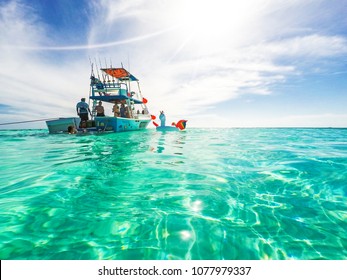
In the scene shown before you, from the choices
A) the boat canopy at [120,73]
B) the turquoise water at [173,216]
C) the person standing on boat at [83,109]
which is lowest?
the turquoise water at [173,216]

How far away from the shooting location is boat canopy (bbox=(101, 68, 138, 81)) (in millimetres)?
24094

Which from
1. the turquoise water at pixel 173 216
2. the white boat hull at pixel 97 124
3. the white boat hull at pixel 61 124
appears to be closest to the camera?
the turquoise water at pixel 173 216

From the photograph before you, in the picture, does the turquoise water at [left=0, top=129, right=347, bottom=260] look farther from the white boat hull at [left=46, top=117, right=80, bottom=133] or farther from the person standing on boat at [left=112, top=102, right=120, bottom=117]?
the person standing on boat at [left=112, top=102, right=120, bottom=117]

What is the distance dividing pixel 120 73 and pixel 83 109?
332 inches

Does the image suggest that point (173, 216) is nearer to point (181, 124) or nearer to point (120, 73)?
point (181, 124)

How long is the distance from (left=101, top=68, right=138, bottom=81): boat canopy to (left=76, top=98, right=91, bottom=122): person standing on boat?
291 inches

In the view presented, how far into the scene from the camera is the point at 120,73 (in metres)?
24.9

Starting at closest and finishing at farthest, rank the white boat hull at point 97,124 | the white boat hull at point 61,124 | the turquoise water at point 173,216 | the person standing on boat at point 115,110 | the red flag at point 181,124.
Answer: the turquoise water at point 173,216 < the white boat hull at point 61,124 < the white boat hull at point 97,124 < the person standing on boat at point 115,110 < the red flag at point 181,124

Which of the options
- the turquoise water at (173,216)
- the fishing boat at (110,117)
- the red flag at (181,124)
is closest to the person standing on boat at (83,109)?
the fishing boat at (110,117)

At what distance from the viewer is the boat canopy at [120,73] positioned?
2409 centimetres

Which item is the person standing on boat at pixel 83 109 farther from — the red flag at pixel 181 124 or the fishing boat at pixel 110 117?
the red flag at pixel 181 124


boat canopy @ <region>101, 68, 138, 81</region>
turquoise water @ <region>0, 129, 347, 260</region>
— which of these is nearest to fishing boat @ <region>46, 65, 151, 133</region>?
boat canopy @ <region>101, 68, 138, 81</region>

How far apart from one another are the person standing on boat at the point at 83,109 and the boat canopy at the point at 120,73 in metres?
7.40
